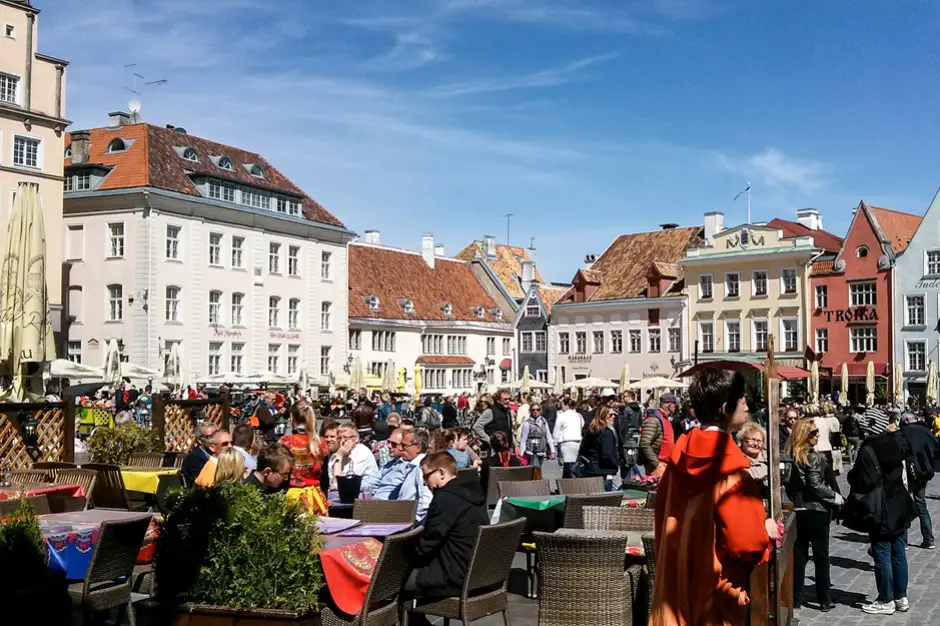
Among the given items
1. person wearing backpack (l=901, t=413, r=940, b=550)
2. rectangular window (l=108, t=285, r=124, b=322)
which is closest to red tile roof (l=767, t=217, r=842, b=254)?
rectangular window (l=108, t=285, r=124, b=322)

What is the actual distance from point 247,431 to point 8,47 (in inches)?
1226

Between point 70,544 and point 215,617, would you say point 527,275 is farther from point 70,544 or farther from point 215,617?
point 215,617

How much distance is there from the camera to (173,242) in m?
47.2

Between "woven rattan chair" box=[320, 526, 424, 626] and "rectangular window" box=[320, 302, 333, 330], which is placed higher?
"rectangular window" box=[320, 302, 333, 330]

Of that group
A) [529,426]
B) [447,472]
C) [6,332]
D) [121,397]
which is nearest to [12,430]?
[6,332]

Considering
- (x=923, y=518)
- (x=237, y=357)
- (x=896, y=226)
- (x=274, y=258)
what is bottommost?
(x=923, y=518)

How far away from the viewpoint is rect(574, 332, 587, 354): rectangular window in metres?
63.8

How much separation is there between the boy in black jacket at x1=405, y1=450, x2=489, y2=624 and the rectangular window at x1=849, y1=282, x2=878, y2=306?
163ft

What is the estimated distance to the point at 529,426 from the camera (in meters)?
20.4

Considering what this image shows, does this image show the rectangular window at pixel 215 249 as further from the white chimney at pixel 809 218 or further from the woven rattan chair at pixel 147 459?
the woven rattan chair at pixel 147 459

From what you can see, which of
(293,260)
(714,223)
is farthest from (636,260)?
(293,260)

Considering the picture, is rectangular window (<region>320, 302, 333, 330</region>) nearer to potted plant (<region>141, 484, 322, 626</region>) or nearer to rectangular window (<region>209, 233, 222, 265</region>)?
rectangular window (<region>209, 233, 222, 265</region>)

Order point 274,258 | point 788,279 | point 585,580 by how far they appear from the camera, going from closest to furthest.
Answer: point 585,580
point 274,258
point 788,279

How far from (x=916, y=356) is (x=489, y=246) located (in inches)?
1270
